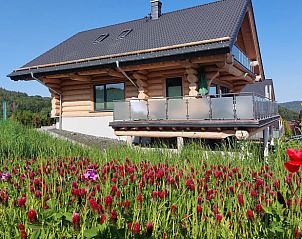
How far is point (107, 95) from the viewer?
54.3 feet

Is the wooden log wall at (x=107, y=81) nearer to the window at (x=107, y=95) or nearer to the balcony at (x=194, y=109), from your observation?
the window at (x=107, y=95)

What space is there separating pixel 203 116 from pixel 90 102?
807 centimetres

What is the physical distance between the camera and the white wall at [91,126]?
52.6ft

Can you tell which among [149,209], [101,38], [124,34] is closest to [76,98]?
[101,38]

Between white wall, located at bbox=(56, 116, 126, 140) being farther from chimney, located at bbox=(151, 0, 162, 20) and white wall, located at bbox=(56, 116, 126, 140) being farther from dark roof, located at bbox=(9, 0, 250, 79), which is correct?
chimney, located at bbox=(151, 0, 162, 20)

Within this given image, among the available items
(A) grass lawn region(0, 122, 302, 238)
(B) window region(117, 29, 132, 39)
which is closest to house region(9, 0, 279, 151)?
(B) window region(117, 29, 132, 39)

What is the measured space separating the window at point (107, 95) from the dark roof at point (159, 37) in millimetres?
1880

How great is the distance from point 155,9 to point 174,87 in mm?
7552

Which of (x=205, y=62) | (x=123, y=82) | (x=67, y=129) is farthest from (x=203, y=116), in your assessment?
(x=67, y=129)

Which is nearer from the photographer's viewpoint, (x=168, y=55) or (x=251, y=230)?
(x=251, y=230)

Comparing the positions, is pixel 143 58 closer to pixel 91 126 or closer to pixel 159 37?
pixel 159 37

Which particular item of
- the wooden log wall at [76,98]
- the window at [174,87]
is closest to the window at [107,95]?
the wooden log wall at [76,98]

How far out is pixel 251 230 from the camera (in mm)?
2521

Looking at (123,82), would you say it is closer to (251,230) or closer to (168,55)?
(168,55)
